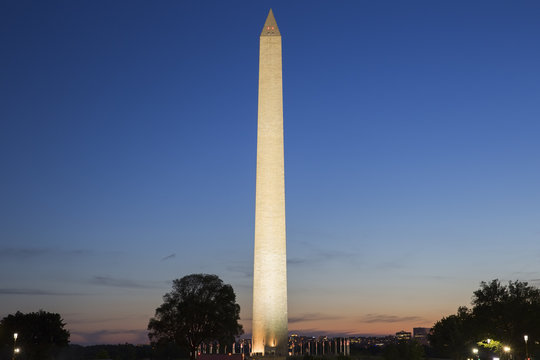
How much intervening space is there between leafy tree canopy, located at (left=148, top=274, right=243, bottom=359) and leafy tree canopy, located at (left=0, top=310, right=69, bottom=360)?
20.2 meters

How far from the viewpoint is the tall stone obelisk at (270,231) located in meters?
49.0

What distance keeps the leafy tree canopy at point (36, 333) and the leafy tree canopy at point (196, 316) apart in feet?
66.1

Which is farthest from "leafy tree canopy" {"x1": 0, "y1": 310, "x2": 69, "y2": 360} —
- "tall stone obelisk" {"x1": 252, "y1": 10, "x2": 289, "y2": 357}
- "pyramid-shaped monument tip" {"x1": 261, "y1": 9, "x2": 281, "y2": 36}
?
"pyramid-shaped monument tip" {"x1": 261, "y1": 9, "x2": 281, "y2": 36}

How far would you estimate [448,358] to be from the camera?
107688 mm

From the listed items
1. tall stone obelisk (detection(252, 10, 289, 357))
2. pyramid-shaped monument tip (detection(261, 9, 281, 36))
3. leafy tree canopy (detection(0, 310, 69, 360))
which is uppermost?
pyramid-shaped monument tip (detection(261, 9, 281, 36))

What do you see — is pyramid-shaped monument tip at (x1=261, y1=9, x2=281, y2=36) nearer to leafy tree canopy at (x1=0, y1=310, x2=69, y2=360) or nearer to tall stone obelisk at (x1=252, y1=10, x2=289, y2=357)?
tall stone obelisk at (x1=252, y1=10, x2=289, y2=357)

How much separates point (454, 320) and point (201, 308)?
62.6 meters

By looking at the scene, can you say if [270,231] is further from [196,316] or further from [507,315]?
[507,315]

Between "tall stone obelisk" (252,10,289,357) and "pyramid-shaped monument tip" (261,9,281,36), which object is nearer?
"tall stone obelisk" (252,10,289,357)

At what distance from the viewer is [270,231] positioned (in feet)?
164

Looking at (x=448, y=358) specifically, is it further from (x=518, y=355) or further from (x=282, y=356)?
(x=282, y=356)

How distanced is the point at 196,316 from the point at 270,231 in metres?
16.2

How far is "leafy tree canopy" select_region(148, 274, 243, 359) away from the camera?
60.2 m

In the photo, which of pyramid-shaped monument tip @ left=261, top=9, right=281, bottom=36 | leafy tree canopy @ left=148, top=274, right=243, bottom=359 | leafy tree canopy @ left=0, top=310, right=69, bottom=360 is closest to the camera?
pyramid-shaped monument tip @ left=261, top=9, right=281, bottom=36
